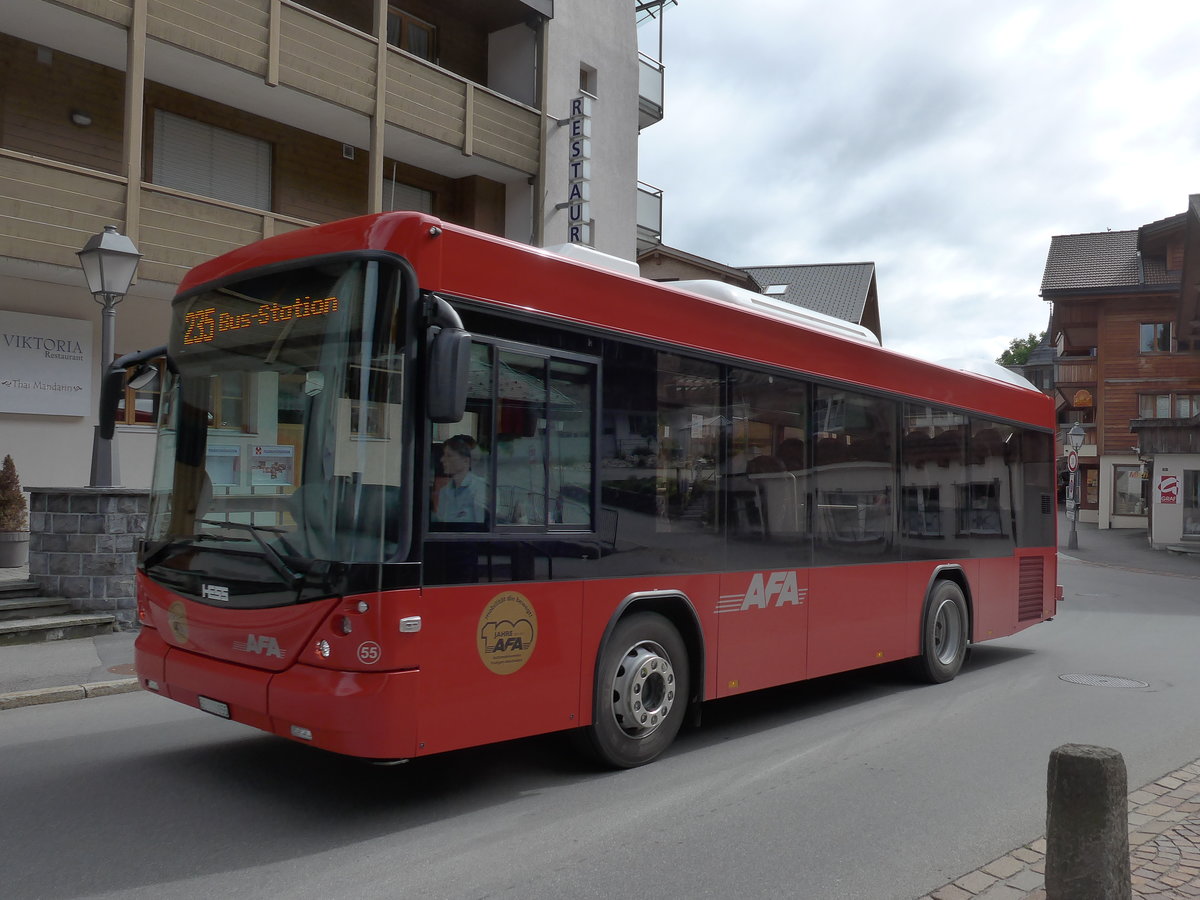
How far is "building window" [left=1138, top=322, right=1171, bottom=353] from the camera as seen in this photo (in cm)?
4609

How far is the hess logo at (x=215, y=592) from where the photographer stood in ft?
17.7

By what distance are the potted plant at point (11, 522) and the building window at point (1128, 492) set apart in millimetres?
44613

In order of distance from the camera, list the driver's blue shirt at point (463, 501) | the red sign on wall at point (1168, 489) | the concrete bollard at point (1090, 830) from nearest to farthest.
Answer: the concrete bollard at point (1090, 830)
the driver's blue shirt at point (463, 501)
the red sign on wall at point (1168, 489)

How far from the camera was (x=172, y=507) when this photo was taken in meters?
5.95

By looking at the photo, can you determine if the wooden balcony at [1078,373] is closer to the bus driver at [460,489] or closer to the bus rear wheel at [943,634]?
the bus rear wheel at [943,634]

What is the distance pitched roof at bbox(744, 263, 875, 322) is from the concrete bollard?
4129 cm

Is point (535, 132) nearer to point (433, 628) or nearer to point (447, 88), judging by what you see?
point (447, 88)

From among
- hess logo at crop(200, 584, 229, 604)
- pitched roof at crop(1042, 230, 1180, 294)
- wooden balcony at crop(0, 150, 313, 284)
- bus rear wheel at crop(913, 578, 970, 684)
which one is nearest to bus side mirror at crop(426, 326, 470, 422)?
hess logo at crop(200, 584, 229, 604)

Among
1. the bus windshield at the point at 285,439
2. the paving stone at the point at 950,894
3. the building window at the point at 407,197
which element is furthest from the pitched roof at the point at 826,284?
the paving stone at the point at 950,894

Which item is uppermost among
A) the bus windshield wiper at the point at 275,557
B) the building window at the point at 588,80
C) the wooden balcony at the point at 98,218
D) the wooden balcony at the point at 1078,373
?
the building window at the point at 588,80

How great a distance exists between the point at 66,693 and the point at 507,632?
4.77 metres

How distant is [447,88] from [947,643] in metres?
13.5

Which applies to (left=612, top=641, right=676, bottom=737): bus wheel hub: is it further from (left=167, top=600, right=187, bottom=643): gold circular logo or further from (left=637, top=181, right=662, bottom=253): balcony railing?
(left=637, top=181, right=662, bottom=253): balcony railing

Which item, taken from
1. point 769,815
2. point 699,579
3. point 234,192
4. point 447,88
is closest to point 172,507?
point 699,579
